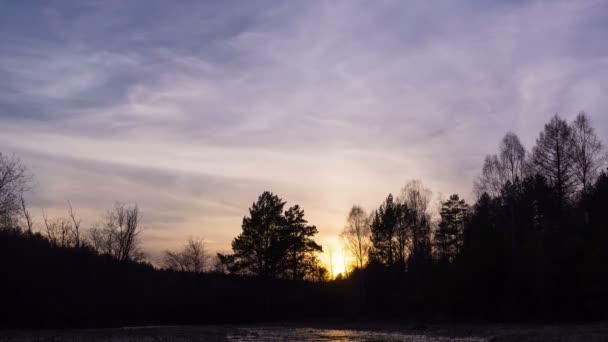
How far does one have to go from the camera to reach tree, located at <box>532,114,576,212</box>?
59188 mm

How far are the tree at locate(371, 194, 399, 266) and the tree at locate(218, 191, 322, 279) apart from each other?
11.2 m

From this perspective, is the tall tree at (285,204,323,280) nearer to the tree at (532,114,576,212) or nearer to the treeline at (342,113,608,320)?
the treeline at (342,113,608,320)

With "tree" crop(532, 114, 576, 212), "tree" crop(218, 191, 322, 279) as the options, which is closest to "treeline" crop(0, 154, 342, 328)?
"tree" crop(218, 191, 322, 279)

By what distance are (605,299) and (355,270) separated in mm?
39271

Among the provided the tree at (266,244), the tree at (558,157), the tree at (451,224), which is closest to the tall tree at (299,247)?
the tree at (266,244)

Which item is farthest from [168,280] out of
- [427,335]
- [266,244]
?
[427,335]

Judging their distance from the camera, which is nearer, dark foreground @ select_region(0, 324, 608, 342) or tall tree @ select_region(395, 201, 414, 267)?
dark foreground @ select_region(0, 324, 608, 342)

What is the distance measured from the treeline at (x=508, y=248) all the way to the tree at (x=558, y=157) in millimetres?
99

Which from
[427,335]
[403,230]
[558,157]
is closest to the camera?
[427,335]

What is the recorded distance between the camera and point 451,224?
7881 cm

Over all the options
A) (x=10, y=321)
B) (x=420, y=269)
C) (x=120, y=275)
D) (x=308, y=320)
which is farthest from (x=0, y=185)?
(x=420, y=269)

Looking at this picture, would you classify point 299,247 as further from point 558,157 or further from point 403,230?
point 558,157

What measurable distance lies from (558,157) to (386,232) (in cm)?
2624

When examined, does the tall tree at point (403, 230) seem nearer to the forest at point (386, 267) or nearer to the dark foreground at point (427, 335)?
the forest at point (386, 267)
